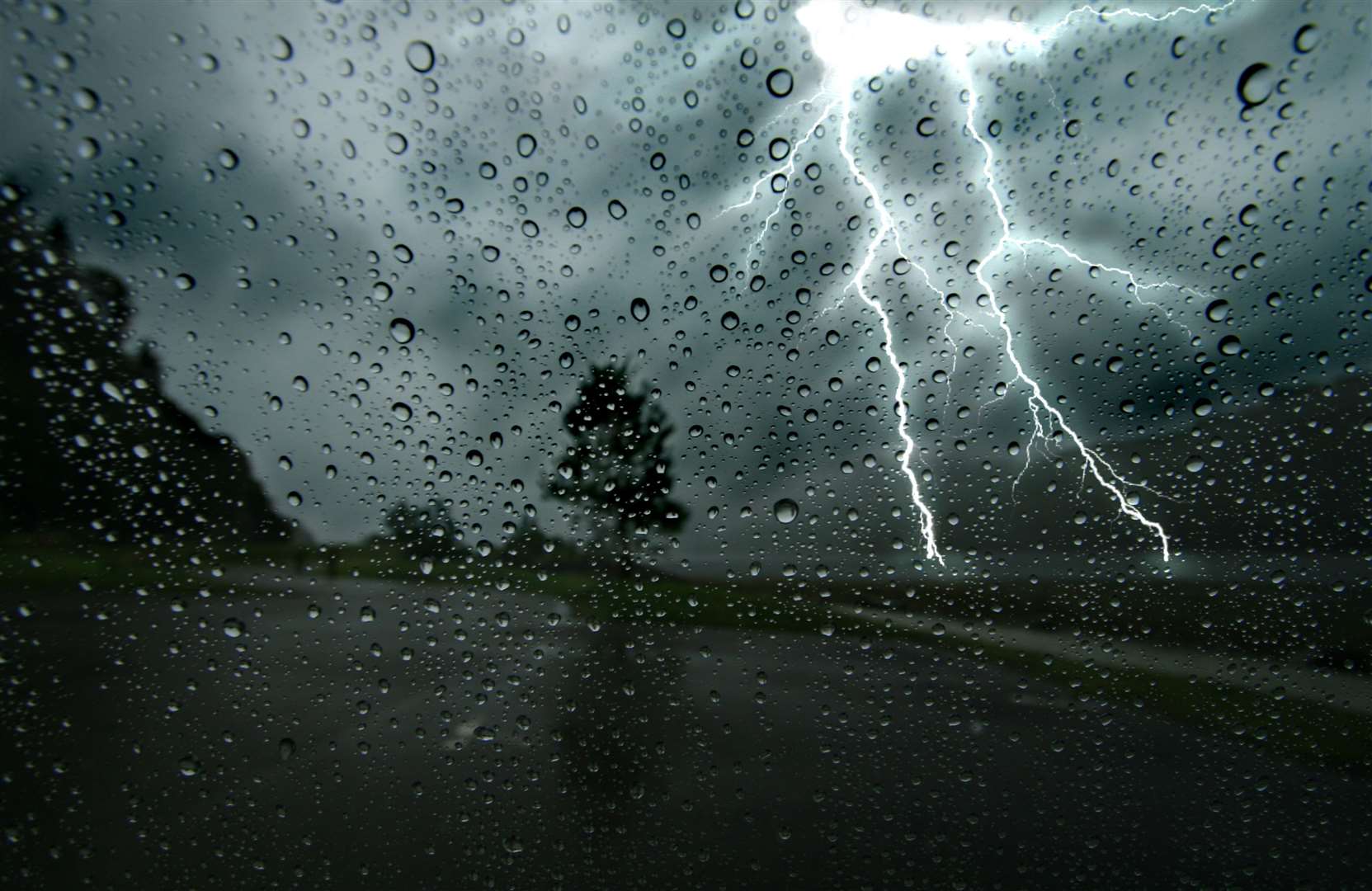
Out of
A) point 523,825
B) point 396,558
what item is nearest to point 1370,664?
point 523,825

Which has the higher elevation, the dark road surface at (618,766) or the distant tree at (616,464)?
the distant tree at (616,464)

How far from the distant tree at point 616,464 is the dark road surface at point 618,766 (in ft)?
0.90

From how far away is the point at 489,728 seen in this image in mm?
1485

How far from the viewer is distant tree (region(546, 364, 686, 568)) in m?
1.58

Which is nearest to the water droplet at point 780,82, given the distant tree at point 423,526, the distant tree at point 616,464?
the distant tree at point 616,464

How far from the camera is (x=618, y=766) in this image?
1513 mm

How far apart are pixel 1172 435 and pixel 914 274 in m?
0.87

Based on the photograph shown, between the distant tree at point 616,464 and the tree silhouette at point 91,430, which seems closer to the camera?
the tree silhouette at point 91,430

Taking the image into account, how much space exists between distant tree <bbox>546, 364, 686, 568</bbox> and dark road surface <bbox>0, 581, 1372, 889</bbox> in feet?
0.90

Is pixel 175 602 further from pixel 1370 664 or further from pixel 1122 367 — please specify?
pixel 1370 664

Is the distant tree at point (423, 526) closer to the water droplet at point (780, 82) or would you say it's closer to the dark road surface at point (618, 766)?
the dark road surface at point (618, 766)

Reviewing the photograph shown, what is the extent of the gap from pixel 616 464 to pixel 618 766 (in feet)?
2.58

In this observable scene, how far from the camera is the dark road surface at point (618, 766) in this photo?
1.39m

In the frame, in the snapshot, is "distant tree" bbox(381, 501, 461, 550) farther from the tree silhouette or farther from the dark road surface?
the tree silhouette
